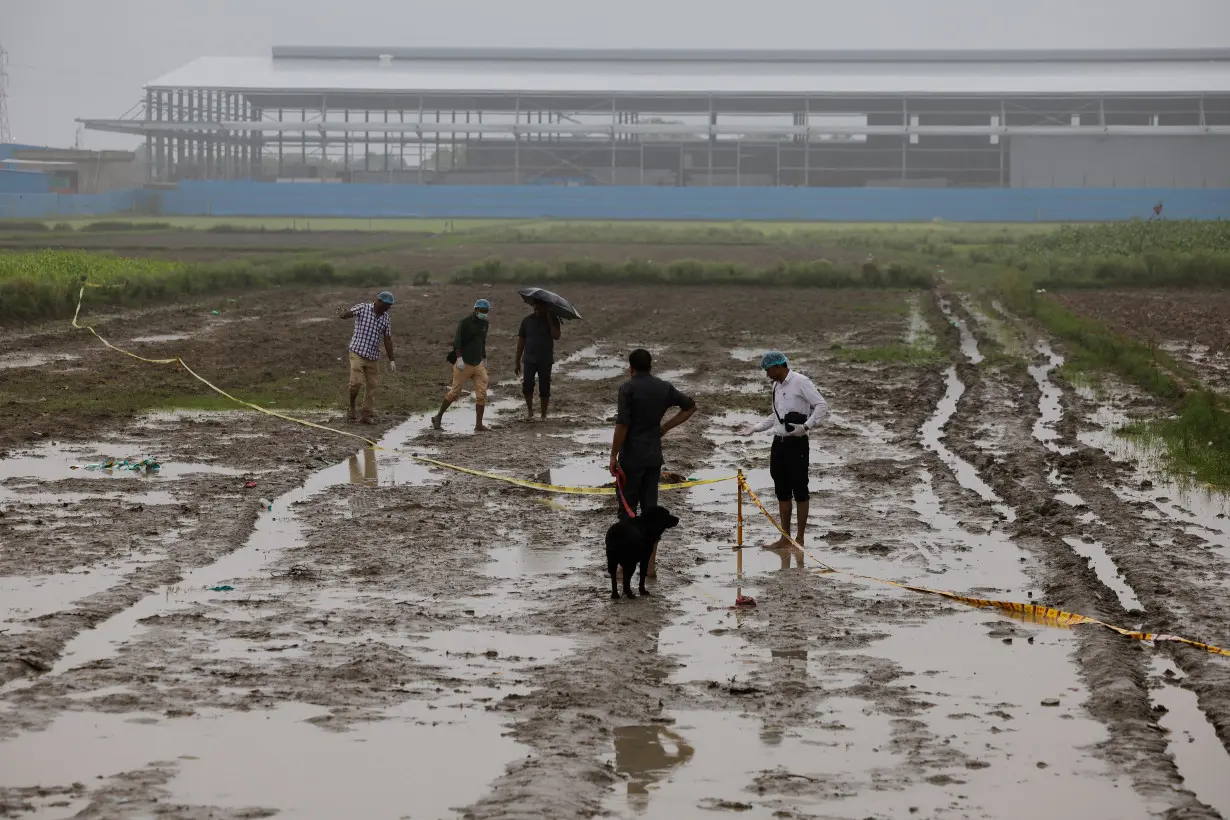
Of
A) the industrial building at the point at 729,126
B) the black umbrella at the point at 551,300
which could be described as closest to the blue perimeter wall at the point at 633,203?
the industrial building at the point at 729,126

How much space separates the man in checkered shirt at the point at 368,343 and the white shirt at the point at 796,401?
7055 millimetres

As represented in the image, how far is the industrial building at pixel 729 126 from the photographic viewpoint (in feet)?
279

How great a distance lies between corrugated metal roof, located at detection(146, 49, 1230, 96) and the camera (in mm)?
88000

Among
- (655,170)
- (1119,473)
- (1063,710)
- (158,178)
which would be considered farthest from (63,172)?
(1063,710)

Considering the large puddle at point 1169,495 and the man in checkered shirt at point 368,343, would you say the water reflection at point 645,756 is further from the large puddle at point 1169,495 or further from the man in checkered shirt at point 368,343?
the man in checkered shirt at point 368,343

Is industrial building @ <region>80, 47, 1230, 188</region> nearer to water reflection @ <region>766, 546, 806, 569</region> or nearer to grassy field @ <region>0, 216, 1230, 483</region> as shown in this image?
grassy field @ <region>0, 216, 1230, 483</region>

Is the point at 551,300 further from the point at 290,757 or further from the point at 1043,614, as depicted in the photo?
the point at 290,757

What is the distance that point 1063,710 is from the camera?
8203 mm

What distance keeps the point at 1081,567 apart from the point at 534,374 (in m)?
9.26

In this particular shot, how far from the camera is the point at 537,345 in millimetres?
18953

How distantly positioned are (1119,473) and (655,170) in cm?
7486

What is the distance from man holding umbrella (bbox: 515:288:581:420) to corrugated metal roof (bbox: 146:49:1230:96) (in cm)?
7014

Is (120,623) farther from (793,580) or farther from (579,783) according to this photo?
(793,580)

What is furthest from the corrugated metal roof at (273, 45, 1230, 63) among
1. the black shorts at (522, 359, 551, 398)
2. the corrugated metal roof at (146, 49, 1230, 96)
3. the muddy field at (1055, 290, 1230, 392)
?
the black shorts at (522, 359, 551, 398)
